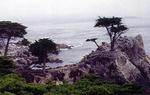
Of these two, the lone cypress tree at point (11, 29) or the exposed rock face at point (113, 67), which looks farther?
the lone cypress tree at point (11, 29)

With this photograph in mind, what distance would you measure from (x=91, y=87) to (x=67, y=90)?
1.74m

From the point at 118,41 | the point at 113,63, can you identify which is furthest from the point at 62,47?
the point at 113,63

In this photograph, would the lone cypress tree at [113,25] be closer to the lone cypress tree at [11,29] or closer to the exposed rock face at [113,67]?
the exposed rock face at [113,67]

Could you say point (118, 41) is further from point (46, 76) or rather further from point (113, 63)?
point (46, 76)

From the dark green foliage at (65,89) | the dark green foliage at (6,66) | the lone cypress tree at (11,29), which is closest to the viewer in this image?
the dark green foliage at (65,89)

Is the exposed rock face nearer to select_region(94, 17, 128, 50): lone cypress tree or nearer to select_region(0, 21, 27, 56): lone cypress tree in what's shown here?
select_region(94, 17, 128, 50): lone cypress tree

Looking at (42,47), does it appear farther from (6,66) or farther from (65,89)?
(65,89)

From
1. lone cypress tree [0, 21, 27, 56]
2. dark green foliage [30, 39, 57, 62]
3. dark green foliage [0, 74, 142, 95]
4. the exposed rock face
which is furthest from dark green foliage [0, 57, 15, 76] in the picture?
lone cypress tree [0, 21, 27, 56]

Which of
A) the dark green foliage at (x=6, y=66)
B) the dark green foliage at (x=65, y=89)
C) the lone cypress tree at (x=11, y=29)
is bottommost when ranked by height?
the dark green foliage at (x=65, y=89)

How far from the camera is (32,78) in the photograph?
52656 mm

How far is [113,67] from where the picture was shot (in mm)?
57312

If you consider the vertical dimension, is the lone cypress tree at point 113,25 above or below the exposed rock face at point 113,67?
above

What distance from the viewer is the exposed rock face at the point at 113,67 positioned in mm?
55812

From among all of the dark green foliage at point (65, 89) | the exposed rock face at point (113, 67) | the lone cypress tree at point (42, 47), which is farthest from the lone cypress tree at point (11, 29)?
the dark green foliage at point (65, 89)
